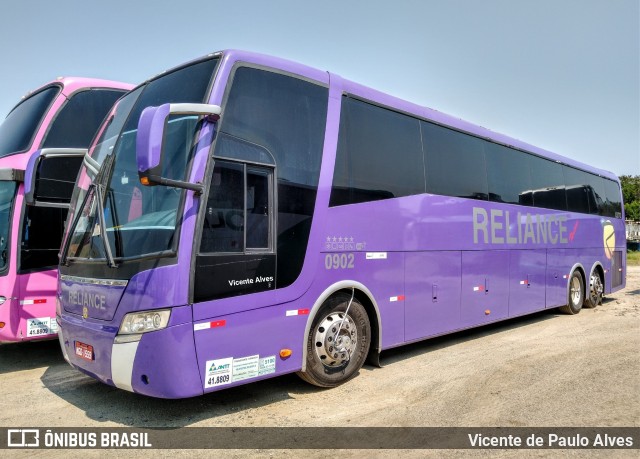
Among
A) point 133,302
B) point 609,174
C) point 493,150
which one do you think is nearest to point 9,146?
point 133,302

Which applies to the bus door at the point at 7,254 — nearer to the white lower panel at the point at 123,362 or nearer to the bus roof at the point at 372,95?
the bus roof at the point at 372,95

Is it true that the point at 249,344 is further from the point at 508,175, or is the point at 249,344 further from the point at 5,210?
the point at 508,175

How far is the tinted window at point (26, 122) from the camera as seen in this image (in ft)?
23.6

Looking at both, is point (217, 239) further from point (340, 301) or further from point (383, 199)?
point (383, 199)

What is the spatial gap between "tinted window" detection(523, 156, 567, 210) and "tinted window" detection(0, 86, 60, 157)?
886cm

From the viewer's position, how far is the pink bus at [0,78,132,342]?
6539 millimetres

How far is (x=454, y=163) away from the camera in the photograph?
7.91m

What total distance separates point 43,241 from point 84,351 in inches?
113

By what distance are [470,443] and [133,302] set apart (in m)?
3.15

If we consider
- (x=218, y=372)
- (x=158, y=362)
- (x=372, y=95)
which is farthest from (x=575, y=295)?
(x=158, y=362)

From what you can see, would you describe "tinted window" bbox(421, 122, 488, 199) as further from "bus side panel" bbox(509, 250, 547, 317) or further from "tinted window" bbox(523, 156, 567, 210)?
"tinted window" bbox(523, 156, 567, 210)

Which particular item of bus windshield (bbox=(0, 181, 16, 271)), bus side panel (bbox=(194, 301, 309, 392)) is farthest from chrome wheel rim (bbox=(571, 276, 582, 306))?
bus windshield (bbox=(0, 181, 16, 271))

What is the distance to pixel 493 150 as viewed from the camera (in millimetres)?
9172

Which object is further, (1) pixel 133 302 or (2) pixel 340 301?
(2) pixel 340 301
